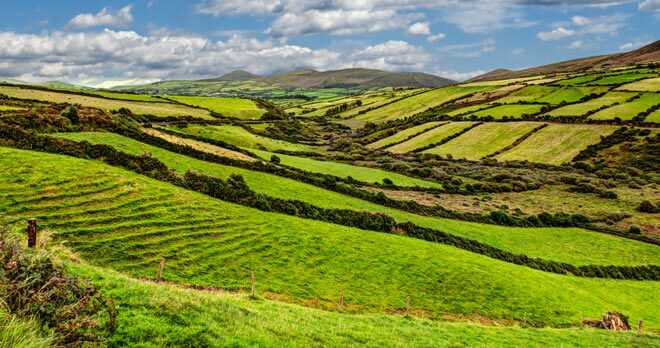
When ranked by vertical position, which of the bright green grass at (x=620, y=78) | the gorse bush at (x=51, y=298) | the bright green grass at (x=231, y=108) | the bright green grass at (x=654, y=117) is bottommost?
the bright green grass at (x=654, y=117)

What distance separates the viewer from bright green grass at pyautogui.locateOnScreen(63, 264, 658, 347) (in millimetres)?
13632

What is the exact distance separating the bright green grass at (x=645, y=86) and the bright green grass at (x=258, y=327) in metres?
161

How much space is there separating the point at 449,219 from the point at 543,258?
12908mm

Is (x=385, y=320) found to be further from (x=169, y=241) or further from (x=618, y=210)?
(x=618, y=210)

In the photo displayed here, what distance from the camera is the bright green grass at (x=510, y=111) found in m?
156

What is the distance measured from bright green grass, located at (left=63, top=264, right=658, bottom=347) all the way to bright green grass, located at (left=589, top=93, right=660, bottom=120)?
418 ft

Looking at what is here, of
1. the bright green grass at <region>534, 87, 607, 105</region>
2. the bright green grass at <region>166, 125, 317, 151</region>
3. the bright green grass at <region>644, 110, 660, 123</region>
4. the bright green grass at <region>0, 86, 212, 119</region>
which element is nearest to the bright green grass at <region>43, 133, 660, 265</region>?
the bright green grass at <region>166, 125, 317, 151</region>

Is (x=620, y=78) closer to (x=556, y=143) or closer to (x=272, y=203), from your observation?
(x=556, y=143)

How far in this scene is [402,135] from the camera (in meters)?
155

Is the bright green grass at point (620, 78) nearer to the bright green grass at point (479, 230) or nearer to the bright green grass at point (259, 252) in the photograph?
the bright green grass at point (479, 230)

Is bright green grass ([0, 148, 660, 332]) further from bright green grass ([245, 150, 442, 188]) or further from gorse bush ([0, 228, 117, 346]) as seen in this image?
bright green grass ([245, 150, 442, 188])

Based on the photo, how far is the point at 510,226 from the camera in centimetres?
6412

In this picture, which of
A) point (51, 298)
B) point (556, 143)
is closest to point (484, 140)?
point (556, 143)

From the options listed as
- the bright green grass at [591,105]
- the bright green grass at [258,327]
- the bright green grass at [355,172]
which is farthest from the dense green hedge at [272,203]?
the bright green grass at [591,105]
